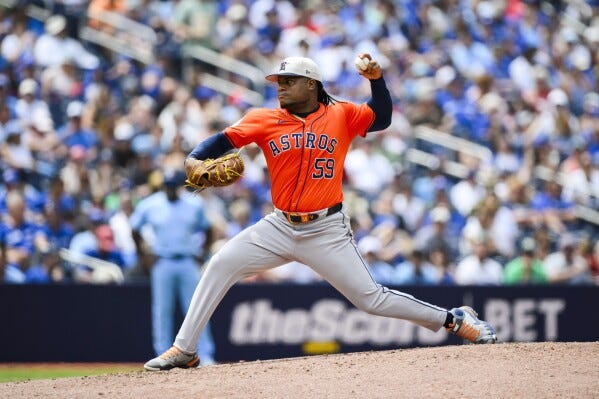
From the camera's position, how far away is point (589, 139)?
16.0m

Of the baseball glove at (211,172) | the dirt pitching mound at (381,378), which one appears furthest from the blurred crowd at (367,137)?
the baseball glove at (211,172)

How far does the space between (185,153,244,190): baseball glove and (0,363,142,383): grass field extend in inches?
A: 190

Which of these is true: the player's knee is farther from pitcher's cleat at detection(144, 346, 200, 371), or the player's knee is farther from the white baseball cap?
the white baseball cap

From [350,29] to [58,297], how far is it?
276 inches

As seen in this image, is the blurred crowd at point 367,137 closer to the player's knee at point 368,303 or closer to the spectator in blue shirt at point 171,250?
the spectator in blue shirt at point 171,250

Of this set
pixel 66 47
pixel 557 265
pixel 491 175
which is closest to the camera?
pixel 557 265

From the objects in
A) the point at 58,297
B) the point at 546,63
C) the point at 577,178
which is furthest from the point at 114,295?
the point at 546,63

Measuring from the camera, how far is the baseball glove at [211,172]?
721 centimetres

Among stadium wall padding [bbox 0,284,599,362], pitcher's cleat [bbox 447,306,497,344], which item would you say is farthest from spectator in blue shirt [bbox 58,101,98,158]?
pitcher's cleat [bbox 447,306,497,344]

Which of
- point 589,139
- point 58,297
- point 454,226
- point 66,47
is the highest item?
point 66,47

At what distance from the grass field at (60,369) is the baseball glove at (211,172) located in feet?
15.8

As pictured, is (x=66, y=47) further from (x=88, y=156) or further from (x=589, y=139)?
(x=589, y=139)

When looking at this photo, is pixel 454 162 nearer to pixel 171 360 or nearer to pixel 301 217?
pixel 301 217

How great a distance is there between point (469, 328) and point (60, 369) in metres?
5.73
